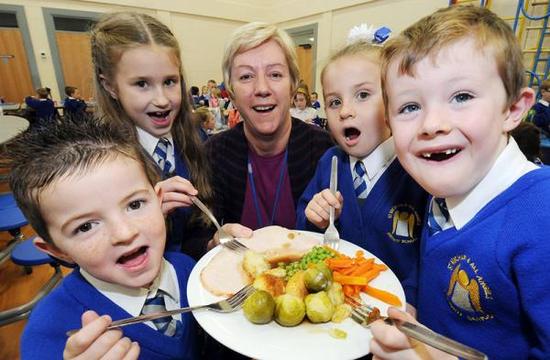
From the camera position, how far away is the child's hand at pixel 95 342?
0.80 metres

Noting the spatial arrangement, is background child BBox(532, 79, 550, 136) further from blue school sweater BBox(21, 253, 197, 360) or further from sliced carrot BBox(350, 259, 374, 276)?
blue school sweater BBox(21, 253, 197, 360)

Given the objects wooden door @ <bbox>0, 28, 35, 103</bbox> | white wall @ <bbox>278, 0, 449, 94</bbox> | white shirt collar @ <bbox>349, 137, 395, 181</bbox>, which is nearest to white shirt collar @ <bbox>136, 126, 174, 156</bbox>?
white shirt collar @ <bbox>349, 137, 395, 181</bbox>

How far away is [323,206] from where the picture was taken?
4.98 feet

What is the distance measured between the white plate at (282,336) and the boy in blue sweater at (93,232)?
20cm

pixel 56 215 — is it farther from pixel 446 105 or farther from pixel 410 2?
pixel 410 2

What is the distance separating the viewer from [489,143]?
35.3 inches

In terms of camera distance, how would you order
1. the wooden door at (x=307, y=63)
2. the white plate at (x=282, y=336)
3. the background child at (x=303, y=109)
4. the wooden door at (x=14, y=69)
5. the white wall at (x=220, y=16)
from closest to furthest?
the white plate at (x=282, y=336) → the background child at (x=303, y=109) → the white wall at (x=220, y=16) → the wooden door at (x=14, y=69) → the wooden door at (x=307, y=63)

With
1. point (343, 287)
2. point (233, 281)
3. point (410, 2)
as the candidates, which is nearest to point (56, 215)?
point (233, 281)

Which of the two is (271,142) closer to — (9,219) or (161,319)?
(161,319)

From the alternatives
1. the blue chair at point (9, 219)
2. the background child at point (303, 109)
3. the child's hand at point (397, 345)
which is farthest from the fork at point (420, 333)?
the background child at point (303, 109)

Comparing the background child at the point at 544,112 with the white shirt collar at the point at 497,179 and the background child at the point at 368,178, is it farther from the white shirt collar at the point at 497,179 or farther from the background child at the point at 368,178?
the white shirt collar at the point at 497,179

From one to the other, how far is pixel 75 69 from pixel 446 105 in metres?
13.6

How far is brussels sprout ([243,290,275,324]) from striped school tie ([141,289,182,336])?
32 centimetres

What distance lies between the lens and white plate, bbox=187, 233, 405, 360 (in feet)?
2.91
